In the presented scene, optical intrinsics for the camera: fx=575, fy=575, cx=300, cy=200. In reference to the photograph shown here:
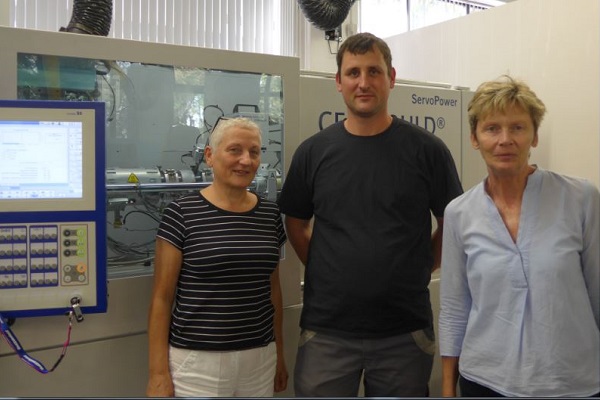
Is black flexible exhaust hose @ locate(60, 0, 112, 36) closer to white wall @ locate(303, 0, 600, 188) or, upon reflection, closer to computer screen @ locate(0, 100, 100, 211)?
computer screen @ locate(0, 100, 100, 211)

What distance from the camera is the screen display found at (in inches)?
56.2

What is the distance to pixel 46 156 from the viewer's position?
57.4 inches

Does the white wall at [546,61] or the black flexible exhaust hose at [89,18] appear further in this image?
the white wall at [546,61]

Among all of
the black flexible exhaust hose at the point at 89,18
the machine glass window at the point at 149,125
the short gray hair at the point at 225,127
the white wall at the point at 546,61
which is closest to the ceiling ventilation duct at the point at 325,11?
the white wall at the point at 546,61

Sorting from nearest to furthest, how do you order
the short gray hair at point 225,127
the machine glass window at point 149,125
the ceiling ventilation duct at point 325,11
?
1. the short gray hair at point 225,127
2. the machine glass window at point 149,125
3. the ceiling ventilation duct at point 325,11

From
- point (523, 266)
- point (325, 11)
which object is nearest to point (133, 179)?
point (523, 266)

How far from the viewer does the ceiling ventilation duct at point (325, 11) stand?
2674mm

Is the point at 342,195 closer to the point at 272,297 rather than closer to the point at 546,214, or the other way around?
the point at 272,297

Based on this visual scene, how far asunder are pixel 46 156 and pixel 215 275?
525 millimetres

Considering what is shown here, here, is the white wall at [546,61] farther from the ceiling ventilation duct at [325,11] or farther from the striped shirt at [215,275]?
the striped shirt at [215,275]

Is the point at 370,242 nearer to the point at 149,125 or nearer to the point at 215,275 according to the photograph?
the point at 215,275

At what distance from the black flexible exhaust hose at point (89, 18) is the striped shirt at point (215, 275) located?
641 millimetres

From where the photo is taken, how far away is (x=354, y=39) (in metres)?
1.59

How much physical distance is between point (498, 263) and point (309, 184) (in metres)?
0.63
